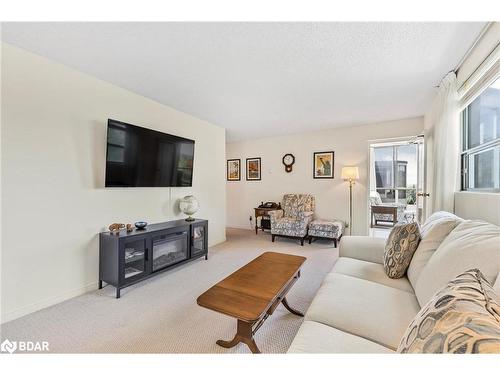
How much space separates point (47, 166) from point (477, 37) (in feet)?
12.3

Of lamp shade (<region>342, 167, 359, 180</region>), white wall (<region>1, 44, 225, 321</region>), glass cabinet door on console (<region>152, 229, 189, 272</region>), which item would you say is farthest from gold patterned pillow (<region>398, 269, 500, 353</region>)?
lamp shade (<region>342, 167, 359, 180</region>)

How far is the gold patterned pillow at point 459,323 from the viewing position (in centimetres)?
48

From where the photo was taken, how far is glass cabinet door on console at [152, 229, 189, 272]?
2561mm

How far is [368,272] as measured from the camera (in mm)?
1719

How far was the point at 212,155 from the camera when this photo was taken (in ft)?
13.2

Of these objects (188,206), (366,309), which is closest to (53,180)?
(188,206)

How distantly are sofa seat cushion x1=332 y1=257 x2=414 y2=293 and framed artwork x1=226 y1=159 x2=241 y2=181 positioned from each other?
3959 millimetres

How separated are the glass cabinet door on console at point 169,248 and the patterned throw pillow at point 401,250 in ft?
7.56

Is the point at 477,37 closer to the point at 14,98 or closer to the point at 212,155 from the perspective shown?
the point at 212,155

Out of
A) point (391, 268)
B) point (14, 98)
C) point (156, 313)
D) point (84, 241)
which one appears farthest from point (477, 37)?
point (84, 241)

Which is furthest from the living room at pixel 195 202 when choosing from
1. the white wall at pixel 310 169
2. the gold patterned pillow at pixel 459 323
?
the white wall at pixel 310 169

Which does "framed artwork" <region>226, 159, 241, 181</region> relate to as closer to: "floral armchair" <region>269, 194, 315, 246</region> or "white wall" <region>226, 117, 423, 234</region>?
"white wall" <region>226, 117, 423, 234</region>
